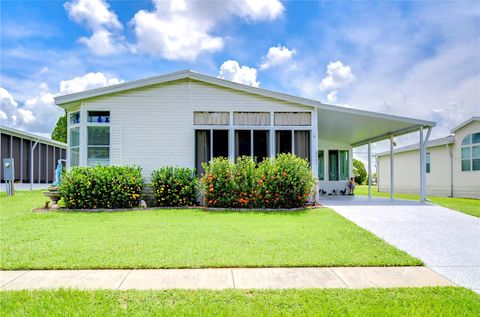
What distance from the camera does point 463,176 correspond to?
1680 centimetres

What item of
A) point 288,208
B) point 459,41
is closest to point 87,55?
point 288,208

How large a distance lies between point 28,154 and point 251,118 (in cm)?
1602

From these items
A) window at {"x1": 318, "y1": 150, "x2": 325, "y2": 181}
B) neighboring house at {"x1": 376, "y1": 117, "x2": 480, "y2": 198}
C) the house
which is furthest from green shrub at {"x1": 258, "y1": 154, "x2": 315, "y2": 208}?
neighboring house at {"x1": 376, "y1": 117, "x2": 480, "y2": 198}

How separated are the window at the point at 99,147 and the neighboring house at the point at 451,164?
16333 millimetres

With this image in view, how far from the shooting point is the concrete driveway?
443cm

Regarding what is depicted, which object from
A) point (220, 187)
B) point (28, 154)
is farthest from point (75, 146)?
point (28, 154)

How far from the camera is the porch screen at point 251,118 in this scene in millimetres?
11203

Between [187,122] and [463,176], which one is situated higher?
[187,122]

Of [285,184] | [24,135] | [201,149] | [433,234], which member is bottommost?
[433,234]

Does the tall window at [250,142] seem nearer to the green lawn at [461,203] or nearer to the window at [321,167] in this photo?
the green lawn at [461,203]

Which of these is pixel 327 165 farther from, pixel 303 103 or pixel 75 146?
pixel 75 146

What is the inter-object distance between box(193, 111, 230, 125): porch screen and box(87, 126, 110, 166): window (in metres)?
2.99

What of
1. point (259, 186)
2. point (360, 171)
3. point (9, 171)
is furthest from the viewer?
point (360, 171)

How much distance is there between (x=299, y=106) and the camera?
1134 cm
